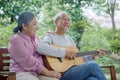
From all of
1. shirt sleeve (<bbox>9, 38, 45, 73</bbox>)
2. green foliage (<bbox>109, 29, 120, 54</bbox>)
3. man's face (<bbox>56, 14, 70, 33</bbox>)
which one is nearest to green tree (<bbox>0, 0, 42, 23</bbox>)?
man's face (<bbox>56, 14, 70, 33</bbox>)

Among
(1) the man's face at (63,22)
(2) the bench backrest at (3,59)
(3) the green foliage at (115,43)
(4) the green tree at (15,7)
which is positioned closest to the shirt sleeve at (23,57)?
(2) the bench backrest at (3,59)

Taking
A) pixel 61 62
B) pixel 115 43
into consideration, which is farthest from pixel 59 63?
pixel 115 43

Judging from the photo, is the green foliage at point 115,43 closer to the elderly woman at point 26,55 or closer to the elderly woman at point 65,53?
the elderly woman at point 65,53

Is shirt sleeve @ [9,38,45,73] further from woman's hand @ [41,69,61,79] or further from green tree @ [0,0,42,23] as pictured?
green tree @ [0,0,42,23]

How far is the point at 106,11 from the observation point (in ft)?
12.1

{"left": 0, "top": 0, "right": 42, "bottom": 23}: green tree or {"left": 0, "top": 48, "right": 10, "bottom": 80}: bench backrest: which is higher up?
{"left": 0, "top": 0, "right": 42, "bottom": 23}: green tree

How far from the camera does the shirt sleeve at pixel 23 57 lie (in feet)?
7.81

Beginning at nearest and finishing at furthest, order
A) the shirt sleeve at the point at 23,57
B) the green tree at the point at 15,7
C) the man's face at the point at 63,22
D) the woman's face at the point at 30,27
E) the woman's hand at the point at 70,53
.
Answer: the shirt sleeve at the point at 23,57 → the woman's face at the point at 30,27 → the woman's hand at the point at 70,53 → the man's face at the point at 63,22 → the green tree at the point at 15,7

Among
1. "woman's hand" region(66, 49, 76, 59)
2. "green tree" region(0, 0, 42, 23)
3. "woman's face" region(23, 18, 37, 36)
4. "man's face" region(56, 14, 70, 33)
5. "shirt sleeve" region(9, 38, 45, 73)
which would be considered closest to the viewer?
"shirt sleeve" region(9, 38, 45, 73)

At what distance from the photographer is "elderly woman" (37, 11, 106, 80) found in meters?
2.50

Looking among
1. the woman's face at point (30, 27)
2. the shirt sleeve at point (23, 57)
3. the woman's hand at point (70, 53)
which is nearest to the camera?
the shirt sleeve at point (23, 57)

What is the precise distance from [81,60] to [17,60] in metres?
0.73

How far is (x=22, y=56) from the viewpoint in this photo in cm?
238

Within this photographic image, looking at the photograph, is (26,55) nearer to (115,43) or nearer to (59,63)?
(59,63)
